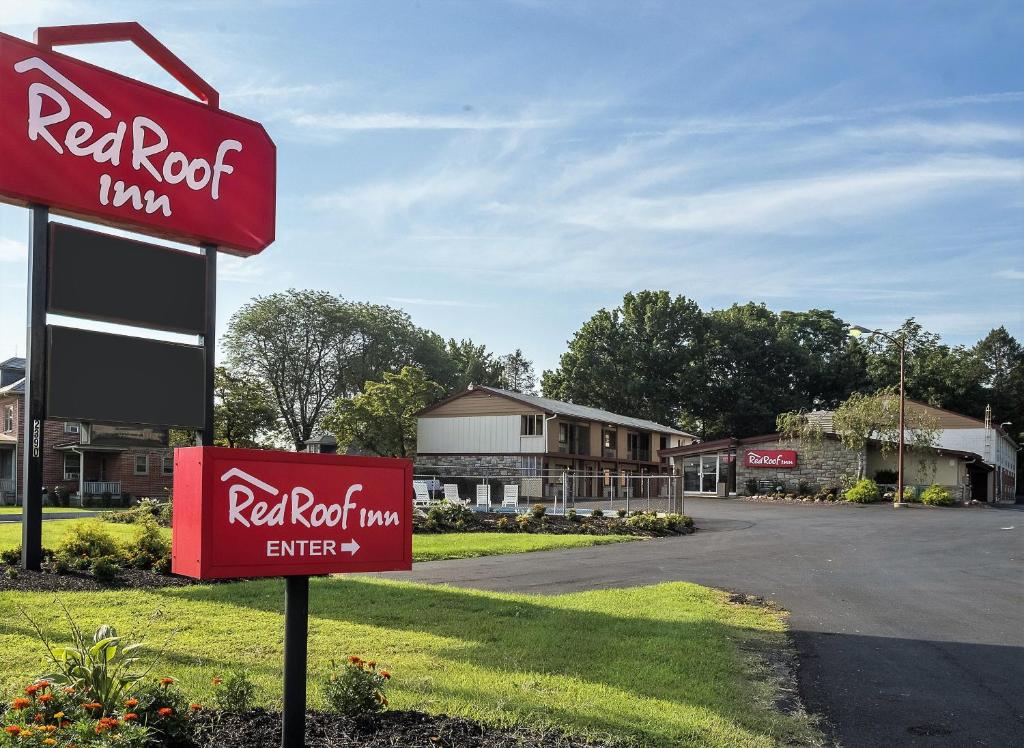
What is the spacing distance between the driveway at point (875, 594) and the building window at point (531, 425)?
1989 cm

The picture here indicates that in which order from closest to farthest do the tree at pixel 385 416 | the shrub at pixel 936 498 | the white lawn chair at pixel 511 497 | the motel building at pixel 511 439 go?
the white lawn chair at pixel 511 497 < the shrub at pixel 936 498 < the motel building at pixel 511 439 < the tree at pixel 385 416

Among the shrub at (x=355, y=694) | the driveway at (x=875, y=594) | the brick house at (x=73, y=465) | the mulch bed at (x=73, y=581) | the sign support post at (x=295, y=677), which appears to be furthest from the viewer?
the brick house at (x=73, y=465)

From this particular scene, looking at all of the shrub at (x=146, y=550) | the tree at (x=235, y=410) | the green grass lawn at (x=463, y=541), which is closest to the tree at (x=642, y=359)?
the tree at (x=235, y=410)

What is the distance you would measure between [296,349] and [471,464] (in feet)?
73.9

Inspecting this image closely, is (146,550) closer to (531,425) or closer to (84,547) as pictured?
(84,547)

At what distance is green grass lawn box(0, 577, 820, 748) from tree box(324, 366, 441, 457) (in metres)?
37.8

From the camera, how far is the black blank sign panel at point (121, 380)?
9305 mm

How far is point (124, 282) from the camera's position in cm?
985

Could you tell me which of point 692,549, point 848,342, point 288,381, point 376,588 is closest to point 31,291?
point 376,588

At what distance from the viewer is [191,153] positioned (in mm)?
10125

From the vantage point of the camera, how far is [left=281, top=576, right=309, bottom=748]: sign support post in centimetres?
443

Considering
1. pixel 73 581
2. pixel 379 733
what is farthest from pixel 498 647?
pixel 73 581

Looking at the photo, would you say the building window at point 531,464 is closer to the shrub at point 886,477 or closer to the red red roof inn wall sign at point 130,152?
the shrub at point 886,477

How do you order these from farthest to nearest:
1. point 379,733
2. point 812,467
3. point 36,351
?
point 812,467 < point 36,351 < point 379,733
